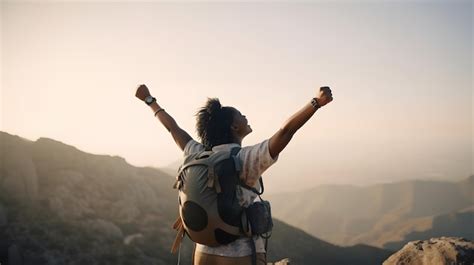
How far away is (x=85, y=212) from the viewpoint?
31672 millimetres

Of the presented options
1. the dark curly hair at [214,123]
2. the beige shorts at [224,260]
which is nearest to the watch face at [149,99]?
the dark curly hair at [214,123]

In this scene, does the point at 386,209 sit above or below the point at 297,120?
below

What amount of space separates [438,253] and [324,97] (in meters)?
5.06

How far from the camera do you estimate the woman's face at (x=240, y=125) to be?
11.1 ft

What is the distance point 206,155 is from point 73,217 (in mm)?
30614

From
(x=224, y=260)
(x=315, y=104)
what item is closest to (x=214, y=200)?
(x=224, y=260)

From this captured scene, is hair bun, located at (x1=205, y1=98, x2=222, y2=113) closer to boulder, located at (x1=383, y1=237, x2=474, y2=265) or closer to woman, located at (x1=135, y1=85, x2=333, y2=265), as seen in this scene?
woman, located at (x1=135, y1=85, x2=333, y2=265)

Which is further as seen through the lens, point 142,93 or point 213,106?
point 142,93

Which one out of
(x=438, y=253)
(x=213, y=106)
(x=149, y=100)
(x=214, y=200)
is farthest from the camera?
(x=438, y=253)

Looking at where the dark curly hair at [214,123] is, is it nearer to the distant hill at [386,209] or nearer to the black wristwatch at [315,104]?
the black wristwatch at [315,104]

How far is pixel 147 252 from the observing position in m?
30.7

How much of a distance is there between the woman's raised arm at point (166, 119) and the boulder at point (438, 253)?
4899 mm

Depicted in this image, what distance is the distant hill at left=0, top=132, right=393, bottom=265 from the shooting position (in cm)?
2617

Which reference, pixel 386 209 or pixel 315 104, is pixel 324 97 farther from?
pixel 386 209
